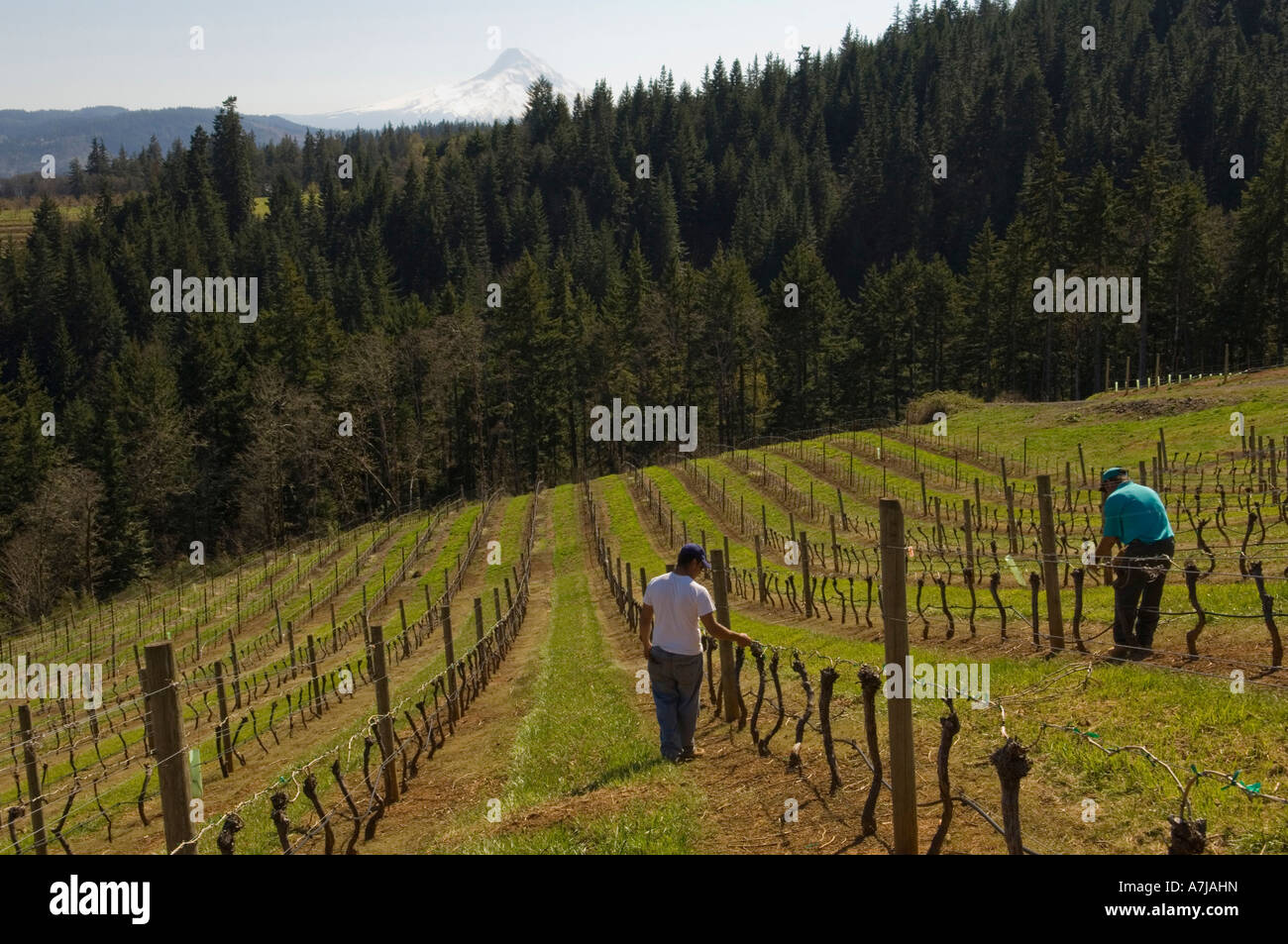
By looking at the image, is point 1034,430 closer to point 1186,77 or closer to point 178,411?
point 178,411

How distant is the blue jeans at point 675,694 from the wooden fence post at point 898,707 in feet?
11.2

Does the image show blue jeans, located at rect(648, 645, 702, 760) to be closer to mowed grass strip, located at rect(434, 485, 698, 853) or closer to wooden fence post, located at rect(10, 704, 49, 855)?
mowed grass strip, located at rect(434, 485, 698, 853)

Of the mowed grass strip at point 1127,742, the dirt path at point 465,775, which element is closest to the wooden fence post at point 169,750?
the dirt path at point 465,775

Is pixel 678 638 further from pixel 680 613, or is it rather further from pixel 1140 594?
pixel 1140 594

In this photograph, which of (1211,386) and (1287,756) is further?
(1211,386)

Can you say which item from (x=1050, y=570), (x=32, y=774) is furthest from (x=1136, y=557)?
(x=32, y=774)

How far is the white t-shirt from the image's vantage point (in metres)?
9.24

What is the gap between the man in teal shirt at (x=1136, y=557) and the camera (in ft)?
34.8

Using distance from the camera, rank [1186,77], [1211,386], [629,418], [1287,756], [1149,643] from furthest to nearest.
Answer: [1186,77]
[629,418]
[1211,386]
[1149,643]
[1287,756]

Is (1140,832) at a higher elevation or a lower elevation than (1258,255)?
lower

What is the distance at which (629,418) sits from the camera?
8044cm

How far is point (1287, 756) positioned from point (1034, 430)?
4337 cm

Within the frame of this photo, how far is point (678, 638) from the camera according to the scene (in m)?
9.27

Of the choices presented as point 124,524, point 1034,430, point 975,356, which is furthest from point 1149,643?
point 975,356
